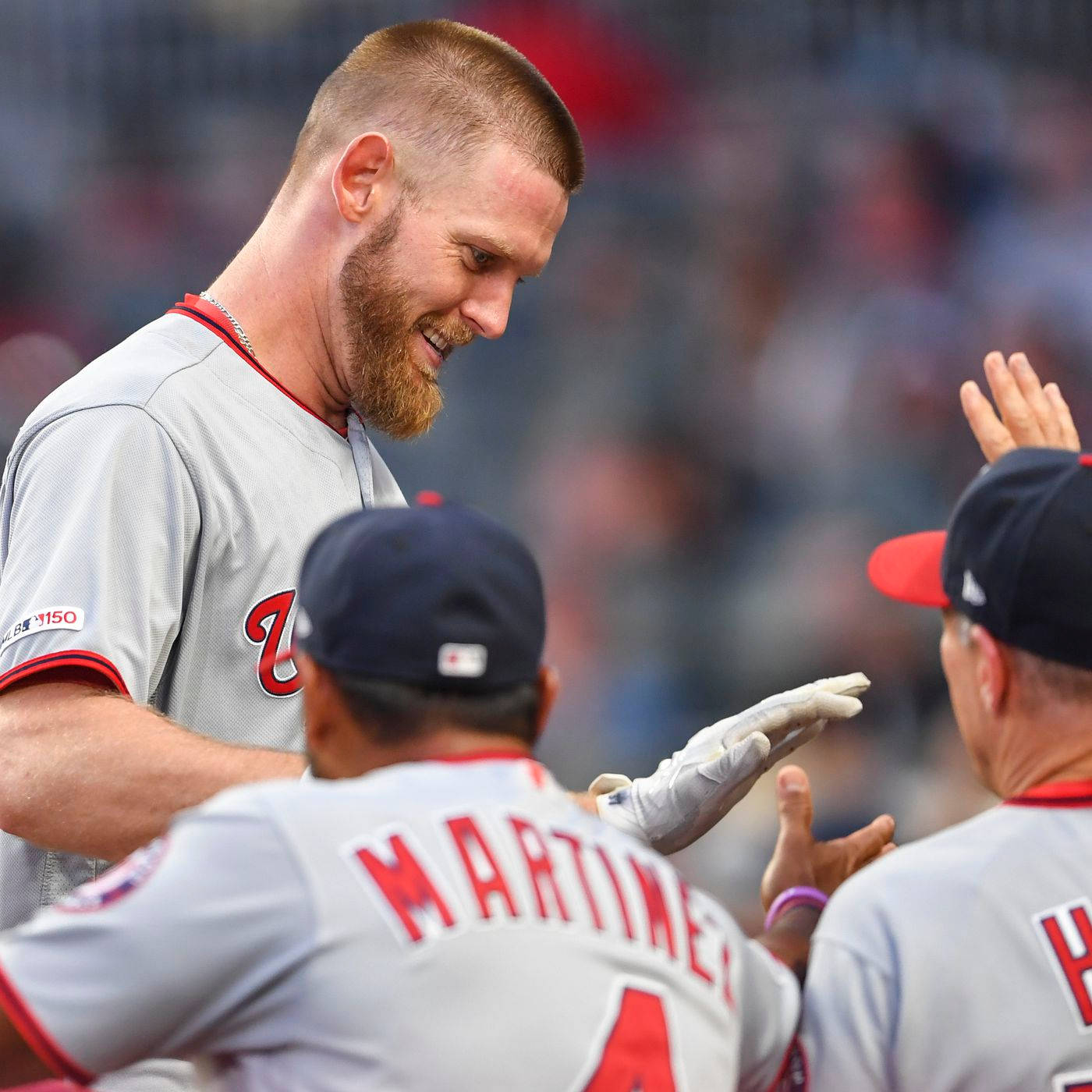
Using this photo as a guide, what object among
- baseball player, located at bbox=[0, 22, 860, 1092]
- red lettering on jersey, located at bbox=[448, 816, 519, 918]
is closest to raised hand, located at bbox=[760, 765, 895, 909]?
baseball player, located at bbox=[0, 22, 860, 1092]

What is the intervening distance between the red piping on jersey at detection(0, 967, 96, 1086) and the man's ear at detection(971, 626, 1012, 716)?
3.44 ft

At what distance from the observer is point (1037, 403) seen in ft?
7.27

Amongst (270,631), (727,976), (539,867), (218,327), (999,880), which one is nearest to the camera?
(539,867)

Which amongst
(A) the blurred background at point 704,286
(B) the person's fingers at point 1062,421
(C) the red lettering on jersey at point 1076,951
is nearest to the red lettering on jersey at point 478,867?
(C) the red lettering on jersey at point 1076,951

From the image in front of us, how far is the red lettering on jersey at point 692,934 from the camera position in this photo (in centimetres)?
149

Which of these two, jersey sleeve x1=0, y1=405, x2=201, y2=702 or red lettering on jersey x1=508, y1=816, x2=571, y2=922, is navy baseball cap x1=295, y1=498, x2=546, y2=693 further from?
jersey sleeve x1=0, y1=405, x2=201, y2=702

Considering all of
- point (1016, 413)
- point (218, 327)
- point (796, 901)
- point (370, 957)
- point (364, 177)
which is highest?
point (364, 177)

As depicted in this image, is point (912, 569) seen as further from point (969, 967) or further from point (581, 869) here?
point (581, 869)

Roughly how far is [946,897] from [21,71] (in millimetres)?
6599

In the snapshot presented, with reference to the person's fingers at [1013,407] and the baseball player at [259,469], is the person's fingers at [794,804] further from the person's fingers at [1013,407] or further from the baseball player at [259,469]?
the person's fingers at [1013,407]

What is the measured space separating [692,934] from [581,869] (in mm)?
146

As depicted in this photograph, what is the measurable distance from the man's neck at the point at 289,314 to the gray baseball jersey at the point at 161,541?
0.31 feet

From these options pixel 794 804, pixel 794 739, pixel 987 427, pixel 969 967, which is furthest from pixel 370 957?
pixel 987 427

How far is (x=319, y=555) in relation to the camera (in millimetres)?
1604
